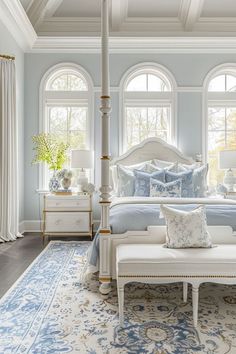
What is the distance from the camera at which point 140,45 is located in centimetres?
562

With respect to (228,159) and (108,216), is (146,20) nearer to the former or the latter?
(228,159)

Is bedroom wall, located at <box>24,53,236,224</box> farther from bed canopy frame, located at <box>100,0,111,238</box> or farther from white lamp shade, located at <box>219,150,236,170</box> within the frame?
bed canopy frame, located at <box>100,0,111,238</box>

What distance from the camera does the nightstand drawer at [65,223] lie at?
16.4ft

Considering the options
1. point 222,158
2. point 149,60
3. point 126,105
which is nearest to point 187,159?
point 222,158

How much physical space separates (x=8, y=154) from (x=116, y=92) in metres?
2.13

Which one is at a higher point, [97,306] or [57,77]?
[57,77]

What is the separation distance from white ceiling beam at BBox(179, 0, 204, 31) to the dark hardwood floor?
3995mm

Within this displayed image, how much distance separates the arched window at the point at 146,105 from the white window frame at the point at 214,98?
544 millimetres

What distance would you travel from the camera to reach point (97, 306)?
100 inches

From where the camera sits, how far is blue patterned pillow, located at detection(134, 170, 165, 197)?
171 inches

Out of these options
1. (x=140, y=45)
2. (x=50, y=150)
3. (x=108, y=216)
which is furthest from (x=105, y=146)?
(x=140, y=45)

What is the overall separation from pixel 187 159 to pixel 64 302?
138 inches

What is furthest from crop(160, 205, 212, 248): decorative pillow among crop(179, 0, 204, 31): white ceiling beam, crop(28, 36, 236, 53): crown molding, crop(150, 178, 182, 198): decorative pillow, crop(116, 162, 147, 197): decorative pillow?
crop(179, 0, 204, 31): white ceiling beam

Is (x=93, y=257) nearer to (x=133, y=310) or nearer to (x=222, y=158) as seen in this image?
(x=133, y=310)
